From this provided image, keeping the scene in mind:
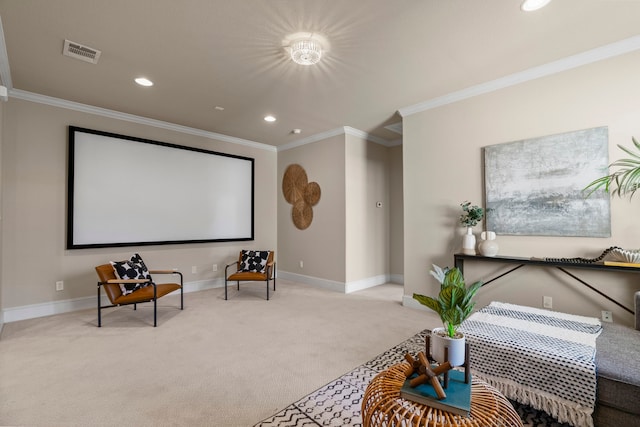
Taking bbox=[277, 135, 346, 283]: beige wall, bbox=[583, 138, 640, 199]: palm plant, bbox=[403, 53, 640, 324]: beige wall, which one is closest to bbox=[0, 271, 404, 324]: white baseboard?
bbox=[277, 135, 346, 283]: beige wall

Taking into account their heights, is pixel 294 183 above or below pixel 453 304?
above

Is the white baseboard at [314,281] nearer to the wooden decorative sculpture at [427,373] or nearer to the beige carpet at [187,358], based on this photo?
the beige carpet at [187,358]

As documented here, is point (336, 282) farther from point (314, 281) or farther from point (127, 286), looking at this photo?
point (127, 286)

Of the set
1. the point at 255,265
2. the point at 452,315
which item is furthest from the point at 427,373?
the point at 255,265

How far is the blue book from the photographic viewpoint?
1.18 meters

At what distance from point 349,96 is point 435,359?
3.18 meters

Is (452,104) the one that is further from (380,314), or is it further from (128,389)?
(128,389)

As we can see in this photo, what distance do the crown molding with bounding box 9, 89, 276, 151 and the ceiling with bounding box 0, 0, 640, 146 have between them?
0.08 metres

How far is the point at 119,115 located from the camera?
432cm

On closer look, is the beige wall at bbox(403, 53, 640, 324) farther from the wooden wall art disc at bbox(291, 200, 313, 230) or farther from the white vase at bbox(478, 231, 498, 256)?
the wooden wall art disc at bbox(291, 200, 313, 230)

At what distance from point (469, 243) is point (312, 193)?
294cm

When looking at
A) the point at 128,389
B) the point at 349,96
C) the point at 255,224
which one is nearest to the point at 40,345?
the point at 128,389

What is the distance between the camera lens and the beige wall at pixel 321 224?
201 inches

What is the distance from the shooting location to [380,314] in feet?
12.5
